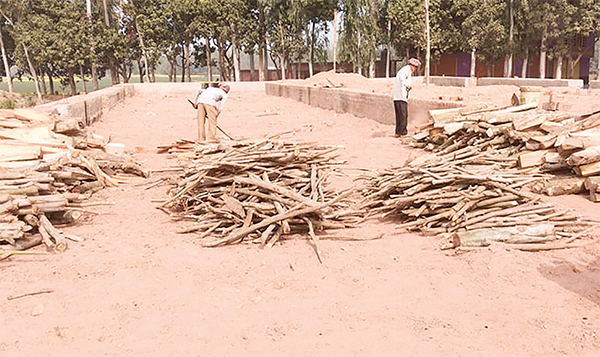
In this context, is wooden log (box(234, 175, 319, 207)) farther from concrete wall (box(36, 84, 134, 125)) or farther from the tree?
the tree

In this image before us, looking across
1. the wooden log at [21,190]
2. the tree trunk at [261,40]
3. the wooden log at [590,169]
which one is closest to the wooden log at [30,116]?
the wooden log at [21,190]

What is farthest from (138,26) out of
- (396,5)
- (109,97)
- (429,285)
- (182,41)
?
(429,285)

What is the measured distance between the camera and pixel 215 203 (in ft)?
17.9

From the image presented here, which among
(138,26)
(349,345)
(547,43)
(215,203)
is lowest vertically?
(349,345)

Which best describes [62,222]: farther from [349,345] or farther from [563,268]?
[563,268]

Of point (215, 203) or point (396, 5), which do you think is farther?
point (396, 5)

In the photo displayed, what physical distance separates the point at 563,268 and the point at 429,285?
1069 mm

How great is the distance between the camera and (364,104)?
14.2 metres

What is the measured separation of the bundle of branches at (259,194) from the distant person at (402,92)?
456 centimetres

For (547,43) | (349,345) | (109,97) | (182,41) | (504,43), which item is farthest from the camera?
(182,41)

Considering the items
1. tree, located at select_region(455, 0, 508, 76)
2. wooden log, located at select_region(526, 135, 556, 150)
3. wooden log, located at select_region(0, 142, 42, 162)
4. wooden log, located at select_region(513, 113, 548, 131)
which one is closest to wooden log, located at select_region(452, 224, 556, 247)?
wooden log, located at select_region(526, 135, 556, 150)

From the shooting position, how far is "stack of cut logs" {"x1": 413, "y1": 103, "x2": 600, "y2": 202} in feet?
19.3

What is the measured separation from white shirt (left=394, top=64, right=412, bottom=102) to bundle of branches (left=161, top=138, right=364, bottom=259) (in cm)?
456

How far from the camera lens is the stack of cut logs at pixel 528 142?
19.3 ft
